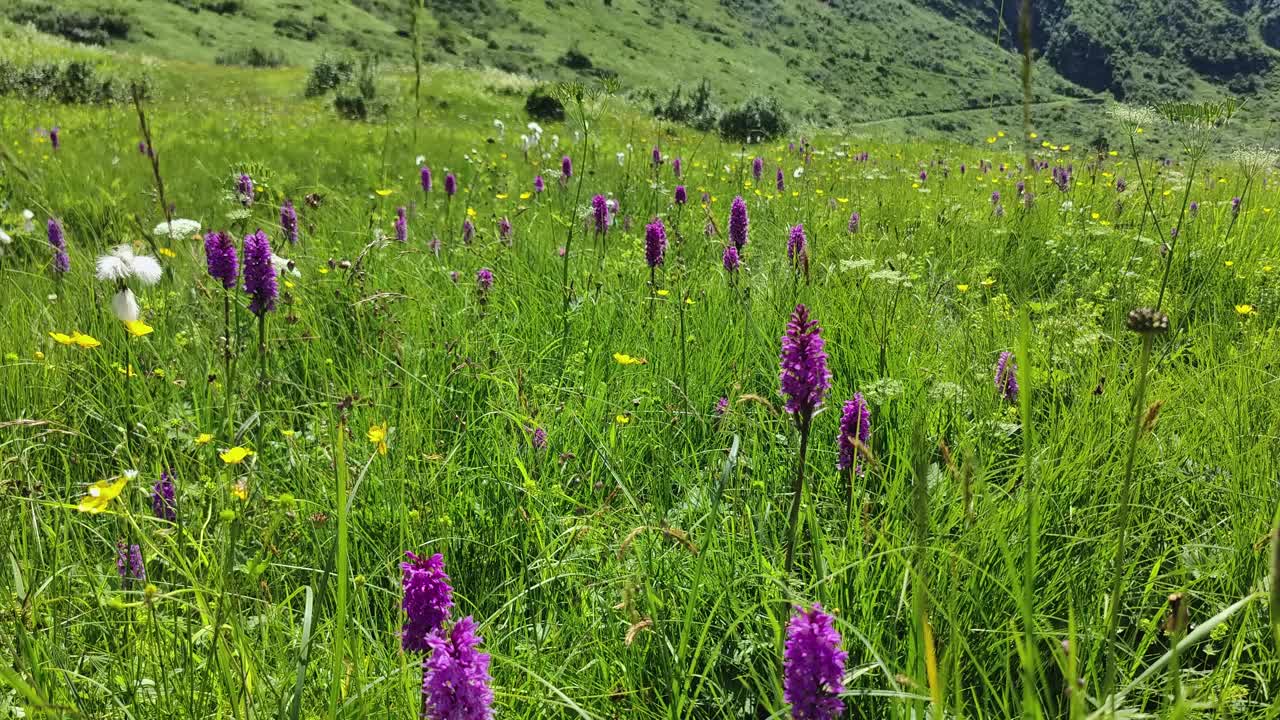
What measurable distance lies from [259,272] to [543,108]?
14.4 meters

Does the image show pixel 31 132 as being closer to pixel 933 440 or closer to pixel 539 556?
pixel 539 556

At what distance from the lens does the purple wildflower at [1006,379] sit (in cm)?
229

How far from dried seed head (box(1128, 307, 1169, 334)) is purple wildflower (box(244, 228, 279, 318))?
221 centimetres

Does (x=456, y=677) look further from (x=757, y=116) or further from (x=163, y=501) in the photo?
(x=757, y=116)

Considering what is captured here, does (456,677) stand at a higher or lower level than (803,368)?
lower

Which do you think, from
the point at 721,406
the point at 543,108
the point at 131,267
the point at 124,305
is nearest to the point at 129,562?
the point at 124,305

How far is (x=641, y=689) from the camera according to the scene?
4.26 ft

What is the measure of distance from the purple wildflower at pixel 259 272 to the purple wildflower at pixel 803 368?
1686 millimetres

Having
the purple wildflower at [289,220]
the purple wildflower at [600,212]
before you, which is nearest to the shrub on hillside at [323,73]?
Result: the purple wildflower at [289,220]

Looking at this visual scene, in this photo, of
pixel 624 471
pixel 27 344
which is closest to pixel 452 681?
pixel 624 471

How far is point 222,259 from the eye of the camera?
218 centimetres

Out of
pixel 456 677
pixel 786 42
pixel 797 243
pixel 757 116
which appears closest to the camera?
pixel 456 677

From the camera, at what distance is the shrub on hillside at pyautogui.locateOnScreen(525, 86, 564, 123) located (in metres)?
15.2

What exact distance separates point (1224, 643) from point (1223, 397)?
2.95ft
